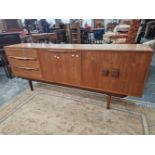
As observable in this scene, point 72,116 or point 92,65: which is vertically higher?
point 92,65

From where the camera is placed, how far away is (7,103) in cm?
216

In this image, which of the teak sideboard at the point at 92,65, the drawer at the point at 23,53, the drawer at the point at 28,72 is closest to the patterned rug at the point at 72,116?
the teak sideboard at the point at 92,65

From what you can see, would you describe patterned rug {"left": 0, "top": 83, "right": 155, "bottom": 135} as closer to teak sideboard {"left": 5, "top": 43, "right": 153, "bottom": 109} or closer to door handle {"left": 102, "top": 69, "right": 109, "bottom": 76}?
teak sideboard {"left": 5, "top": 43, "right": 153, "bottom": 109}

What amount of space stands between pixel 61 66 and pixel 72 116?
2.35 ft

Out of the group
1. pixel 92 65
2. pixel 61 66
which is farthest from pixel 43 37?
pixel 92 65

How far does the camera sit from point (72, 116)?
1.83m

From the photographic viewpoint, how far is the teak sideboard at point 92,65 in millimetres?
1387

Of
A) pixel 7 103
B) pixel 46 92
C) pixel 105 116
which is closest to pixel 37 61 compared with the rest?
pixel 46 92

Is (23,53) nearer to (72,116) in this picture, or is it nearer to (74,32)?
(72,116)

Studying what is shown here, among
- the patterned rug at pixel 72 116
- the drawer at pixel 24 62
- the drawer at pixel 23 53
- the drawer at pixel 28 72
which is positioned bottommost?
the patterned rug at pixel 72 116

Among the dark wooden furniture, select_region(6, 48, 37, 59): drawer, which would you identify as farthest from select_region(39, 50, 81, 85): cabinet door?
the dark wooden furniture

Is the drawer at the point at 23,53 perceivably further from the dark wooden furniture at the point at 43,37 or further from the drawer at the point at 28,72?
the dark wooden furniture at the point at 43,37

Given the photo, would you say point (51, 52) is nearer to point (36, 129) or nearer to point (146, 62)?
point (36, 129)

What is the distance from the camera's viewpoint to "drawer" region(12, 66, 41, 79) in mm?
2051
